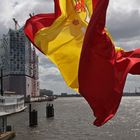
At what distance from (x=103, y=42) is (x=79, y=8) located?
1.79 metres

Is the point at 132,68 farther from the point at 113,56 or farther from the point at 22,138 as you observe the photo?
the point at 22,138

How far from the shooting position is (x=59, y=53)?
410 inches

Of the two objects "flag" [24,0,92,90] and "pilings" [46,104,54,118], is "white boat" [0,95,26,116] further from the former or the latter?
"flag" [24,0,92,90]

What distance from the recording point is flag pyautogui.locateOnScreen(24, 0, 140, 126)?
880 centimetres

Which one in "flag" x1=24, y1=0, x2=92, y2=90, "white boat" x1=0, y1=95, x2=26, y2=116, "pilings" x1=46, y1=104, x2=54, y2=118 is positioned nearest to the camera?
"flag" x1=24, y1=0, x2=92, y2=90

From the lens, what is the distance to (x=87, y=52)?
8.87 meters

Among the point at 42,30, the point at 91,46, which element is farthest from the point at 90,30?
the point at 42,30

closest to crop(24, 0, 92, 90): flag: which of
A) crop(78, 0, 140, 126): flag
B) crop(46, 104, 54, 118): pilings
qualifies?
crop(78, 0, 140, 126): flag

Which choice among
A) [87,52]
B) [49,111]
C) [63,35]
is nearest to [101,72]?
[87,52]

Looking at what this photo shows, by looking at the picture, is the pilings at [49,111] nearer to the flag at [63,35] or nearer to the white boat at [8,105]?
the white boat at [8,105]

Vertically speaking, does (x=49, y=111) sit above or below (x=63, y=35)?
below

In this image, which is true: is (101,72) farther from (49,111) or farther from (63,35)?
(49,111)

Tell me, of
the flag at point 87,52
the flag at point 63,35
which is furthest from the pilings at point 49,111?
the flag at point 87,52

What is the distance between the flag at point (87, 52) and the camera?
8.80 metres
